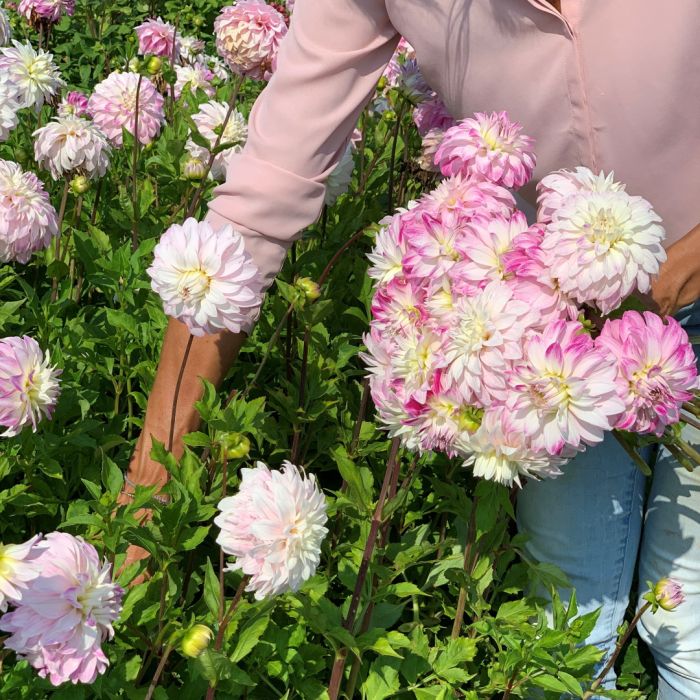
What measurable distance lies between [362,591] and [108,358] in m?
0.75

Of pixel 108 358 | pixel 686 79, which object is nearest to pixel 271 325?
pixel 108 358

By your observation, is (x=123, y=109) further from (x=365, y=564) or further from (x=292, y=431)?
(x=365, y=564)

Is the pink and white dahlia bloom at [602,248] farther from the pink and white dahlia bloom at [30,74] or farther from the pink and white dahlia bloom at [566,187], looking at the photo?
the pink and white dahlia bloom at [30,74]

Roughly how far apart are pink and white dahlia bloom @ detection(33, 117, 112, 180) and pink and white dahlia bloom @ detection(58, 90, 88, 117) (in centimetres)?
10

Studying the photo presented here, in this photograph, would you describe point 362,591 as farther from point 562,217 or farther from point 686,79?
point 686,79

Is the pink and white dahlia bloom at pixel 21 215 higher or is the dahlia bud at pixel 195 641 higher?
the dahlia bud at pixel 195 641

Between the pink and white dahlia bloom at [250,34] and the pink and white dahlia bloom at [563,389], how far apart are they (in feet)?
4.77

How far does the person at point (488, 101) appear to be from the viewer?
1295mm

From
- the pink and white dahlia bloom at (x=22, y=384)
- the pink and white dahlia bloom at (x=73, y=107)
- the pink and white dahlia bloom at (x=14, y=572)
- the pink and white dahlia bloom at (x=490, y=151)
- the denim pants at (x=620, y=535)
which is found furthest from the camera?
the pink and white dahlia bloom at (x=73, y=107)

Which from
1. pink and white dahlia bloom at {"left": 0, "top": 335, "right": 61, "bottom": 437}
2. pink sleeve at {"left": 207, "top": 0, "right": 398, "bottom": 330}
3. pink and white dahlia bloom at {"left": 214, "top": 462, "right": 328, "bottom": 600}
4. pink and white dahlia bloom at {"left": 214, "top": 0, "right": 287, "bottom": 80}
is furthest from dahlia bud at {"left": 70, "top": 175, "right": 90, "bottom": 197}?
pink and white dahlia bloom at {"left": 214, "top": 462, "right": 328, "bottom": 600}

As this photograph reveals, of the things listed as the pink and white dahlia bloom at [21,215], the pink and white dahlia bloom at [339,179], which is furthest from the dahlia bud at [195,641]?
the pink and white dahlia bloom at [339,179]

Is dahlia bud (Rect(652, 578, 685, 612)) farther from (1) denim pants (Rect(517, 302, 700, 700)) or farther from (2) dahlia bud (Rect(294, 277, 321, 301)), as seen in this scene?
(2) dahlia bud (Rect(294, 277, 321, 301))

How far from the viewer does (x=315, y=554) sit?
95 centimetres

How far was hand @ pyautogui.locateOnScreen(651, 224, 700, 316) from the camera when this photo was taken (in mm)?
1203
